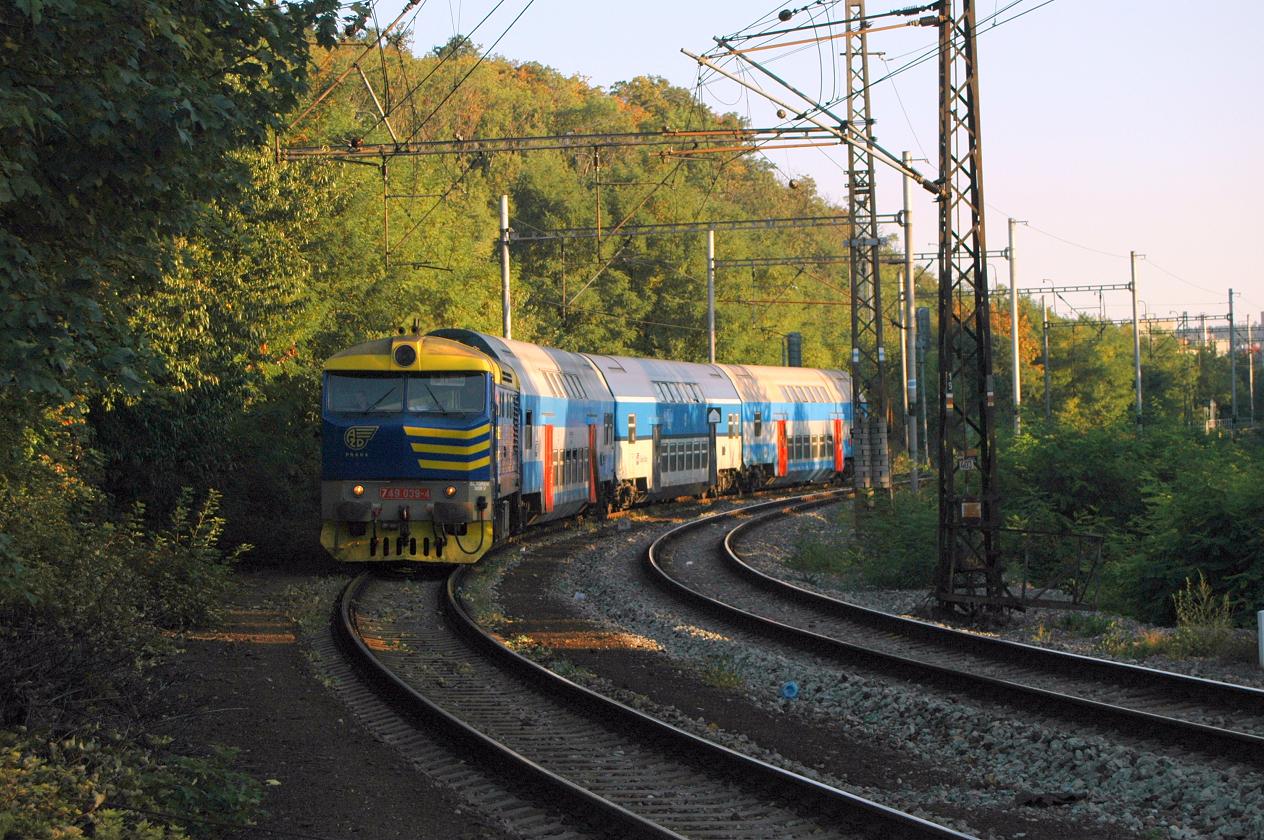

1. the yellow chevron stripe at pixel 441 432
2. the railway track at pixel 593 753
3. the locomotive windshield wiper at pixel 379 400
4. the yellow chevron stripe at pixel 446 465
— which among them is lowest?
the railway track at pixel 593 753

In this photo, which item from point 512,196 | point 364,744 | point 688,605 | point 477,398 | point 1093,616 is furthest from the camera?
point 512,196

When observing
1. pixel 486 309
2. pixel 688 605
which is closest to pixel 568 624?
pixel 688 605

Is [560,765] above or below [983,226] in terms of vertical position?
below

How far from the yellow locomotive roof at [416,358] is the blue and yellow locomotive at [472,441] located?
0.07 feet

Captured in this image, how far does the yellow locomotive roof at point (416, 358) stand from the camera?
20.3 metres

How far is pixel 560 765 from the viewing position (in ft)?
32.1

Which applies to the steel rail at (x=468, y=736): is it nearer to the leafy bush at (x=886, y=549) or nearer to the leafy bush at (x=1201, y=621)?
the leafy bush at (x=1201, y=621)

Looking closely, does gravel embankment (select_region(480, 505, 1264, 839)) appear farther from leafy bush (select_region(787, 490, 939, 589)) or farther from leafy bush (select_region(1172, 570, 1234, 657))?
leafy bush (select_region(787, 490, 939, 589))

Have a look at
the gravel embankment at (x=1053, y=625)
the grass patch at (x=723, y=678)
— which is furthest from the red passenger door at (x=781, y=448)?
the grass patch at (x=723, y=678)

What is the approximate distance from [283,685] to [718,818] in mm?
5663

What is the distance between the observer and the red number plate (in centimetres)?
2011

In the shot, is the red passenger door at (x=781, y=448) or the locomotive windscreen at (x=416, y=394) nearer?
the locomotive windscreen at (x=416, y=394)

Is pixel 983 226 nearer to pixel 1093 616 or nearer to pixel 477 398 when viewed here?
pixel 1093 616

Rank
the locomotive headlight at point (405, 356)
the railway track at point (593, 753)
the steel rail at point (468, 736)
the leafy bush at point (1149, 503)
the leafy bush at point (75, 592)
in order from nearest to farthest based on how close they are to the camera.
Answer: the steel rail at point (468, 736) → the railway track at point (593, 753) → the leafy bush at point (75, 592) → the leafy bush at point (1149, 503) → the locomotive headlight at point (405, 356)
